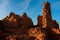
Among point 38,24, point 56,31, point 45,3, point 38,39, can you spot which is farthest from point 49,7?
point 38,39

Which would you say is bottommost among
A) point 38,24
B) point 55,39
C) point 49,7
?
point 55,39

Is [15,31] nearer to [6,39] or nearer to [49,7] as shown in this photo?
[6,39]

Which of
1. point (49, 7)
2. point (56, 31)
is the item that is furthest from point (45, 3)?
point (56, 31)

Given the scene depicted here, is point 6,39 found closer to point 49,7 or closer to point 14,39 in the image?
point 14,39

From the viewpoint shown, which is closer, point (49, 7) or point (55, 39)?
point (55, 39)

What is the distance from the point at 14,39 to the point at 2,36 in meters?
8.14

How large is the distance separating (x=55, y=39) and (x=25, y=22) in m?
15.5

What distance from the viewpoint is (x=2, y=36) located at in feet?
257

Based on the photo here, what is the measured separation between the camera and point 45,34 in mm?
74812

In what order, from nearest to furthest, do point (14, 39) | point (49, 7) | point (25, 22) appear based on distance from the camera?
point (14, 39), point (25, 22), point (49, 7)

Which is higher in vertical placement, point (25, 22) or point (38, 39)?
point (25, 22)

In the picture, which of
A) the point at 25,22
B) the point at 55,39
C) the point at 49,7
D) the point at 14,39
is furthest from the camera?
the point at 49,7

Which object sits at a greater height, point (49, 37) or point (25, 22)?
point (25, 22)

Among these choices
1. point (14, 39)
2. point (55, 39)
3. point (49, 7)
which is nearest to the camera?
point (14, 39)
